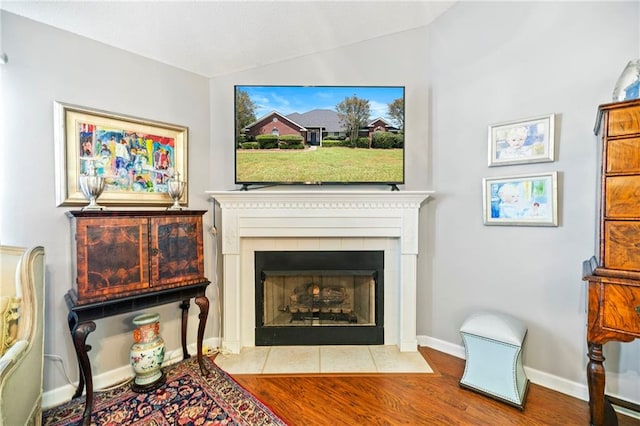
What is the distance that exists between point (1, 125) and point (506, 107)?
321 centimetres

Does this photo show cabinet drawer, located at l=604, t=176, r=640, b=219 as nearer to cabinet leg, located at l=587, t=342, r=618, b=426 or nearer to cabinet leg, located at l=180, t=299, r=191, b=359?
cabinet leg, located at l=587, t=342, r=618, b=426

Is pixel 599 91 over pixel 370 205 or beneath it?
over

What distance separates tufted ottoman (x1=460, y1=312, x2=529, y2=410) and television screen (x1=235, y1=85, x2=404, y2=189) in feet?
4.00

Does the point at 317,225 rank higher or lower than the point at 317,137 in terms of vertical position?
lower

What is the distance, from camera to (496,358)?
1762 mm

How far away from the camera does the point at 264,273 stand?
246 cm

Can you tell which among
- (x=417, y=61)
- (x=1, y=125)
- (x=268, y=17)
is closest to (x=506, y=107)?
(x=417, y=61)

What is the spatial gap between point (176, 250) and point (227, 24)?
1597 millimetres

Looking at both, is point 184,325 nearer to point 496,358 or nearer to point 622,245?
point 496,358

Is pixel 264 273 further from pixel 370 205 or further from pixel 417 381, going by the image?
pixel 417 381

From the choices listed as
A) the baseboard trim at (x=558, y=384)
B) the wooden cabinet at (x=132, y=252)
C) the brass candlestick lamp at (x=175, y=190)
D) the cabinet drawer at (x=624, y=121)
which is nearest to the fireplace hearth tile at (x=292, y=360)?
the wooden cabinet at (x=132, y=252)

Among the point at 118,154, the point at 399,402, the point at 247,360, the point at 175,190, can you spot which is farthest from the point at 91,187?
the point at 399,402

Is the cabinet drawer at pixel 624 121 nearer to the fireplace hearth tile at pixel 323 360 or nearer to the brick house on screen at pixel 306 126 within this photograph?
the brick house on screen at pixel 306 126

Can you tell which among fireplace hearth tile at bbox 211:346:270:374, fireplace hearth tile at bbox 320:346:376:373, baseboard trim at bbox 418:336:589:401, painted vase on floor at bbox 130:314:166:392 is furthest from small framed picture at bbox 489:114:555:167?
painted vase on floor at bbox 130:314:166:392
